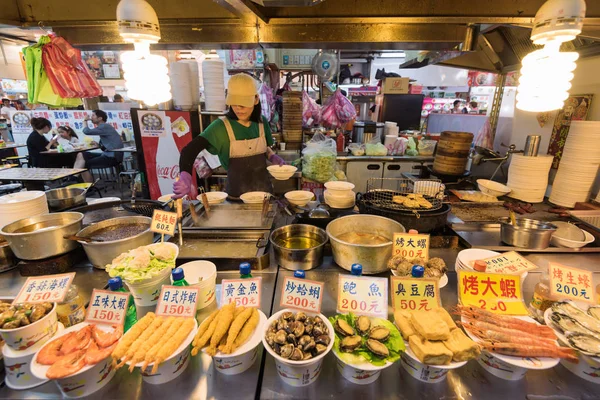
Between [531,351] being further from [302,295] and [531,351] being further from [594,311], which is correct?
[302,295]

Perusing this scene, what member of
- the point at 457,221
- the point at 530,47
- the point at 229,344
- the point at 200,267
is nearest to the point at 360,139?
the point at 530,47

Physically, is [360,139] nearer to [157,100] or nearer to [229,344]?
[157,100]

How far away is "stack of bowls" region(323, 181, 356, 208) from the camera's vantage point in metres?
2.29

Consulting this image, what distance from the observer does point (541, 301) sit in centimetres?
140

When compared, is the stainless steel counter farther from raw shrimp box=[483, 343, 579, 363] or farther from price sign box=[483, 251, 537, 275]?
price sign box=[483, 251, 537, 275]

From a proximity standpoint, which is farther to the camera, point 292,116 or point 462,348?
point 292,116

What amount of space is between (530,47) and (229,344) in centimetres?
437

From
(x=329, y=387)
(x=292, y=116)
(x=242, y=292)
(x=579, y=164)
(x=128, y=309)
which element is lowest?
(x=329, y=387)

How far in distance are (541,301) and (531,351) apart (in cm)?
44

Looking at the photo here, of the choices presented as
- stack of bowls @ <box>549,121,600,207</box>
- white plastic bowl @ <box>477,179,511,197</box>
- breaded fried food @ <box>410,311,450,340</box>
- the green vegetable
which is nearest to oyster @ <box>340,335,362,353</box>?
the green vegetable

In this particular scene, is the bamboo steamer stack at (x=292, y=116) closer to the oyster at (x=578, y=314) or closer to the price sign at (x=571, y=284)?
the price sign at (x=571, y=284)

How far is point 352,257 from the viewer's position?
1.67 meters

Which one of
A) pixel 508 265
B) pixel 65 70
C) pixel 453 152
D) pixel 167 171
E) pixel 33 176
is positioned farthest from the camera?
pixel 167 171

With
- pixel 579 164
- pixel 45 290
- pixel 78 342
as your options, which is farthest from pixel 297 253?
pixel 579 164
